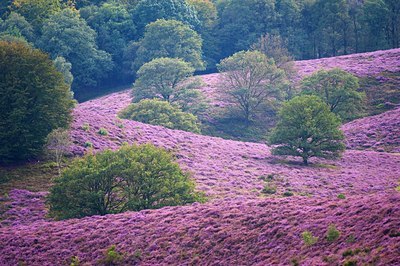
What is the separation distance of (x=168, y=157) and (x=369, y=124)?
41.3 metres

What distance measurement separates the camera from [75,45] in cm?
11019

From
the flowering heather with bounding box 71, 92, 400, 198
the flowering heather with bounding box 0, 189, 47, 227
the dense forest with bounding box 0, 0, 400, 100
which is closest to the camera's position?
the flowering heather with bounding box 0, 189, 47, 227

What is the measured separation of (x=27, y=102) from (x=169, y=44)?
5748 centimetres

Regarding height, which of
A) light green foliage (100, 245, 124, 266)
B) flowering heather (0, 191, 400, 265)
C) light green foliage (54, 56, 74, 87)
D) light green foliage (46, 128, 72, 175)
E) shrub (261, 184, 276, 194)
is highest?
light green foliage (54, 56, 74, 87)

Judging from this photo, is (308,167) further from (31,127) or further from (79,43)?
(79,43)

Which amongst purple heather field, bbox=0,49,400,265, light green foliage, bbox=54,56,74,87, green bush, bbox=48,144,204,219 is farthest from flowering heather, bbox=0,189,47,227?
light green foliage, bbox=54,56,74,87

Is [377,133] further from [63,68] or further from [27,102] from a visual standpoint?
[63,68]

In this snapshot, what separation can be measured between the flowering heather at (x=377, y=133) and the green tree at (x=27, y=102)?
124 feet

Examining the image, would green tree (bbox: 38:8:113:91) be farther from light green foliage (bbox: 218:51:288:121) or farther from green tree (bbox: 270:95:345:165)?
green tree (bbox: 270:95:345:165)

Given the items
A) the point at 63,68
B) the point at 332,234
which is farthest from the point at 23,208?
the point at 63,68

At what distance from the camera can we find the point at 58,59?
9894 centimetres

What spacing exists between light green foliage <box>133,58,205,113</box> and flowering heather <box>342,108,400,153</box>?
24.0m

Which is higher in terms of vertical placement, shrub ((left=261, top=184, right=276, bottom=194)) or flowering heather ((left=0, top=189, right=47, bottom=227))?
flowering heather ((left=0, top=189, right=47, bottom=227))

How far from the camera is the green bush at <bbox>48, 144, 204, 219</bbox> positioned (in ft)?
138
